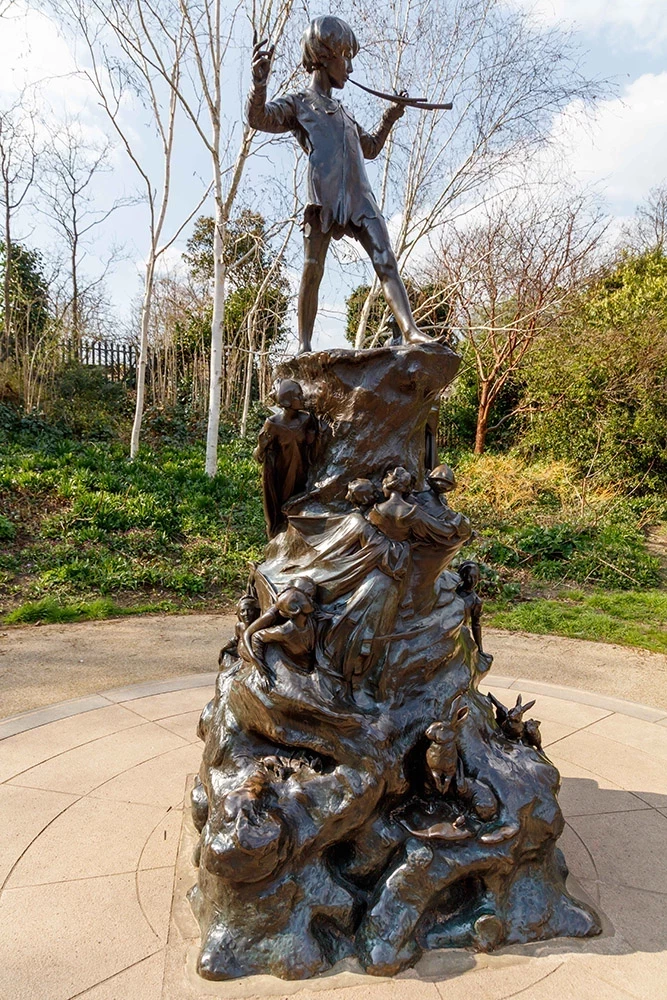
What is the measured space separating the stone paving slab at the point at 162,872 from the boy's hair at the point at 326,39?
375 cm

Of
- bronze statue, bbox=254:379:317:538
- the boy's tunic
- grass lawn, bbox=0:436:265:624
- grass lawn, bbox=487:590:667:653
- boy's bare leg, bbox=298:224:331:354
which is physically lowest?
grass lawn, bbox=487:590:667:653

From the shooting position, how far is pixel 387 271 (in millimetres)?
3314

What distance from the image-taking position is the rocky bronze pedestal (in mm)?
2238

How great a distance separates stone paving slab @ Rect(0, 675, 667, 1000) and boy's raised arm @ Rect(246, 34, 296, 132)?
338cm

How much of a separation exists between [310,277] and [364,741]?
2342mm

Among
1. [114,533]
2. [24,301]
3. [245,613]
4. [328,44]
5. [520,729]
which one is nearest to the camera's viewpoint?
[520,729]

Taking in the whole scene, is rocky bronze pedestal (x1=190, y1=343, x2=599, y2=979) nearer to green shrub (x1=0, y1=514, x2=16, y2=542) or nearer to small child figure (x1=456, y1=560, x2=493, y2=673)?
small child figure (x1=456, y1=560, x2=493, y2=673)

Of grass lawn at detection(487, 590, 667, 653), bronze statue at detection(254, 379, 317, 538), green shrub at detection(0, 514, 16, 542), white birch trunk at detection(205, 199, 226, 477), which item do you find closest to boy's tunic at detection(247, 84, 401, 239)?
bronze statue at detection(254, 379, 317, 538)

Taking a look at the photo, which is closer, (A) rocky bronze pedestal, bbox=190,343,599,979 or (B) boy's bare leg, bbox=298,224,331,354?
(A) rocky bronze pedestal, bbox=190,343,599,979

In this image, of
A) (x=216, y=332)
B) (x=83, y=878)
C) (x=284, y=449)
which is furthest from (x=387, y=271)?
(x=216, y=332)

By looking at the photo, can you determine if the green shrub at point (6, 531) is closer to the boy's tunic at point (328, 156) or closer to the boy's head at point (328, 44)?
the boy's tunic at point (328, 156)

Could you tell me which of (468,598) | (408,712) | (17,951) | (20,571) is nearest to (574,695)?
(468,598)

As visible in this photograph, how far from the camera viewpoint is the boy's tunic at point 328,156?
3.32 metres

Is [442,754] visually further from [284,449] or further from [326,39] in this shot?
[326,39]
